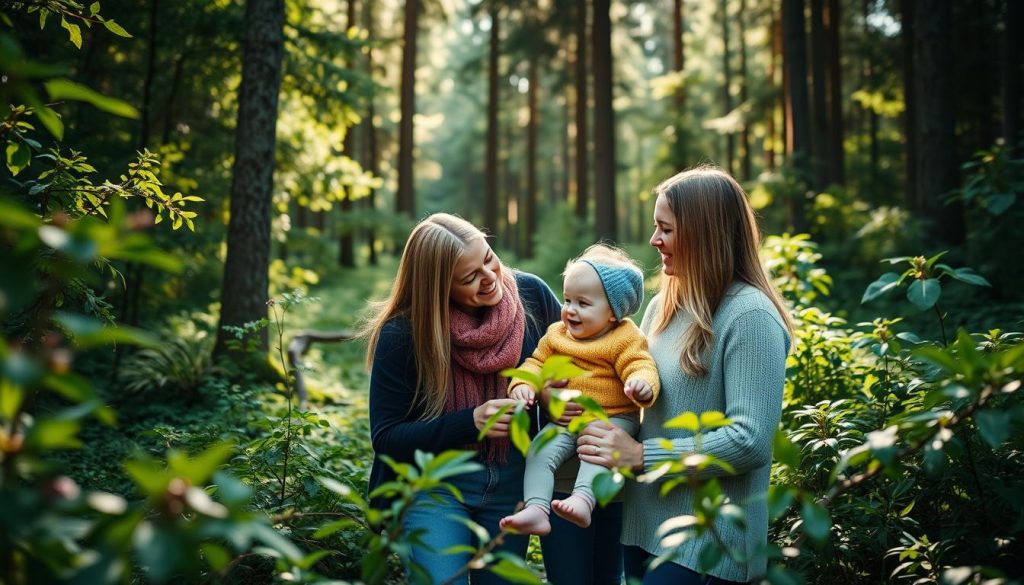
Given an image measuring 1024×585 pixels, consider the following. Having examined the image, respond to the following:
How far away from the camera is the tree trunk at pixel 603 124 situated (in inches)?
530

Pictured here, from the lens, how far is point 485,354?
2.75 m

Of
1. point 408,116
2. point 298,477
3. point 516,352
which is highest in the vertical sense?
point 408,116

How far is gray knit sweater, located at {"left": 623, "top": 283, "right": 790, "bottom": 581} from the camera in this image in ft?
7.16

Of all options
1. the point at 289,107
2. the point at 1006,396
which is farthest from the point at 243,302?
the point at 1006,396

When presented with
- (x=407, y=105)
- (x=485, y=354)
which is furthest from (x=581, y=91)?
(x=485, y=354)

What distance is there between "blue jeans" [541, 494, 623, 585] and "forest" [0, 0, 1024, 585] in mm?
406

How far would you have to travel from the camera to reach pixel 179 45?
7.16 metres

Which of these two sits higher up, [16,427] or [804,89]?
[804,89]

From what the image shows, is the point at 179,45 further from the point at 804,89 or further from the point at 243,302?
the point at 804,89

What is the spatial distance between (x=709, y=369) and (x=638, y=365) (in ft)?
0.85

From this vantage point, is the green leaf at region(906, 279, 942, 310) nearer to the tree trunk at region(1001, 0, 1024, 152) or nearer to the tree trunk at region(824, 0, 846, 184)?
the tree trunk at region(1001, 0, 1024, 152)

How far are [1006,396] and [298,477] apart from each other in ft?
10.2

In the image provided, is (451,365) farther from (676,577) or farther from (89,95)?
(89,95)

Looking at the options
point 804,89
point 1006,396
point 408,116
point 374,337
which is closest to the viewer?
point 1006,396
